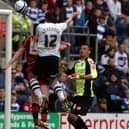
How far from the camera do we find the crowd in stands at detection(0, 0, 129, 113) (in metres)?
17.8

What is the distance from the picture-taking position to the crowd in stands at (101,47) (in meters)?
17.8

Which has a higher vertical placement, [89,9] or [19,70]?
[89,9]

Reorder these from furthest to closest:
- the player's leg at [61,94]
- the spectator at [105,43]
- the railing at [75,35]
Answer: the spectator at [105,43], the railing at [75,35], the player's leg at [61,94]

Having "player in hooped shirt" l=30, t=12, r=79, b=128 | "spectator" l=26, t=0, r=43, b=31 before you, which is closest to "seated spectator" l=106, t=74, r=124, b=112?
"spectator" l=26, t=0, r=43, b=31

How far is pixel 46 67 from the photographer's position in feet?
45.8

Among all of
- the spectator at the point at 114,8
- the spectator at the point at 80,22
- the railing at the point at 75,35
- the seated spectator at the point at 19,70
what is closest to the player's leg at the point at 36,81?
the seated spectator at the point at 19,70

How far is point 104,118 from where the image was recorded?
15.6 metres

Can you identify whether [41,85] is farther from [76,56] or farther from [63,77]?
[76,56]

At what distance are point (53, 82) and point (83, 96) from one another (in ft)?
2.37

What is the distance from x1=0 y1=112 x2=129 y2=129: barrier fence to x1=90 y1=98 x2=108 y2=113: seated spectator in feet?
6.83

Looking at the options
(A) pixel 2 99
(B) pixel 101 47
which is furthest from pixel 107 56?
(A) pixel 2 99

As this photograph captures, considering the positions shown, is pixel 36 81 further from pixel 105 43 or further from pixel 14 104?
pixel 105 43

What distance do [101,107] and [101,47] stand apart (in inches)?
106

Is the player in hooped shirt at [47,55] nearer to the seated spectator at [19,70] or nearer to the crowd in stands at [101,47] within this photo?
the crowd in stands at [101,47]
